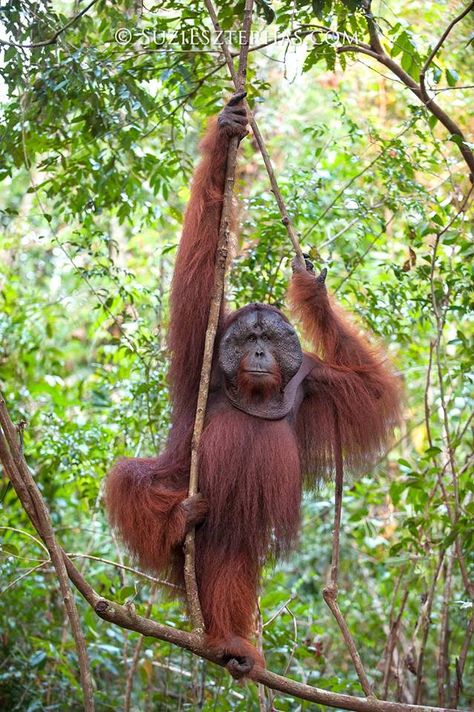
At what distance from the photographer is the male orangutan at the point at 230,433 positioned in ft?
12.0

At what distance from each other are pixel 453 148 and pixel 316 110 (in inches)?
179

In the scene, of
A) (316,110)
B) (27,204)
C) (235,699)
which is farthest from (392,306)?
(27,204)

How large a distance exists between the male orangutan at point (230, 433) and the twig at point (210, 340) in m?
0.15

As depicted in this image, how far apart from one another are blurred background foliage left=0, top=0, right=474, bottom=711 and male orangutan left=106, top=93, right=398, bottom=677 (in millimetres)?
348

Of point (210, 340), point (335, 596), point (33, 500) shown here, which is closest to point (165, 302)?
point (210, 340)

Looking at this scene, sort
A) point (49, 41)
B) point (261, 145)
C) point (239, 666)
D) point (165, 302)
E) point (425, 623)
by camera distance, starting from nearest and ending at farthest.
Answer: point (239, 666), point (261, 145), point (49, 41), point (425, 623), point (165, 302)

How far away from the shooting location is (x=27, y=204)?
10930 mm

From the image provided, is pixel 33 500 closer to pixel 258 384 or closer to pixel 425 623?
pixel 258 384

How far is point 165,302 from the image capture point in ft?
20.5

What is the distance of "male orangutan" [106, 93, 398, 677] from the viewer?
3652mm

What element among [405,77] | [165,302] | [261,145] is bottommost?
[261,145]

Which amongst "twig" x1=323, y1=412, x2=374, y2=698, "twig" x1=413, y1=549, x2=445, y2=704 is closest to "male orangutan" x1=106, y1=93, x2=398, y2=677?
"twig" x1=323, y1=412, x2=374, y2=698

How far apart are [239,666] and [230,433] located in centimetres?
96

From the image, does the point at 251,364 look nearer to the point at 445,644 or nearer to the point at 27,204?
the point at 445,644
